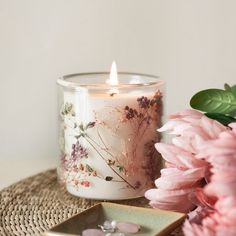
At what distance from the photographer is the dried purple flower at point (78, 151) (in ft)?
2.35

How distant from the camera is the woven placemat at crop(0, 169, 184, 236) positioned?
2.14ft

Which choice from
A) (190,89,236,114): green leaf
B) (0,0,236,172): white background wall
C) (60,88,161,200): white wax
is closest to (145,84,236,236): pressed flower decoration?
(190,89,236,114): green leaf

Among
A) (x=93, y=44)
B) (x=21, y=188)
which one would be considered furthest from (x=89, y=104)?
(x=93, y=44)

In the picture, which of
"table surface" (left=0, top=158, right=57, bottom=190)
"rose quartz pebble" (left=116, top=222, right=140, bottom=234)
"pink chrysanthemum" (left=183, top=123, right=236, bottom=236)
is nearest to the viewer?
"pink chrysanthemum" (left=183, top=123, right=236, bottom=236)

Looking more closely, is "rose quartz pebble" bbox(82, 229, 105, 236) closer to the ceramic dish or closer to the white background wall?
the ceramic dish

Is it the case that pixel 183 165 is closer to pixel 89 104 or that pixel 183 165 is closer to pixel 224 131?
pixel 224 131

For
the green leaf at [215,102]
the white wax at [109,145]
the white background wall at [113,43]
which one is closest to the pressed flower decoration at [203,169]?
the green leaf at [215,102]

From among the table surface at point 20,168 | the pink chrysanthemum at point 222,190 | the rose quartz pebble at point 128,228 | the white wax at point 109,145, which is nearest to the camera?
the pink chrysanthemum at point 222,190

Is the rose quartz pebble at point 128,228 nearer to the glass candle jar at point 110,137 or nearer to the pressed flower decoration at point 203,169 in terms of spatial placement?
the pressed flower decoration at point 203,169

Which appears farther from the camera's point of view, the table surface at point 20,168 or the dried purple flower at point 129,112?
the table surface at point 20,168

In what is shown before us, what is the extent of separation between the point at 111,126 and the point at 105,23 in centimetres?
30

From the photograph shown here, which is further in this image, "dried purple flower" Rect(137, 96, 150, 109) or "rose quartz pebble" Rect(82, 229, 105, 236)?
"dried purple flower" Rect(137, 96, 150, 109)

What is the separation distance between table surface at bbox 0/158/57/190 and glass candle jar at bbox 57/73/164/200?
0.17 meters

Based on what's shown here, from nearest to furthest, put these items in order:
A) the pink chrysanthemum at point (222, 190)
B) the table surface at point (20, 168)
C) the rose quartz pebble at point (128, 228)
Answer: the pink chrysanthemum at point (222, 190) → the rose quartz pebble at point (128, 228) → the table surface at point (20, 168)
